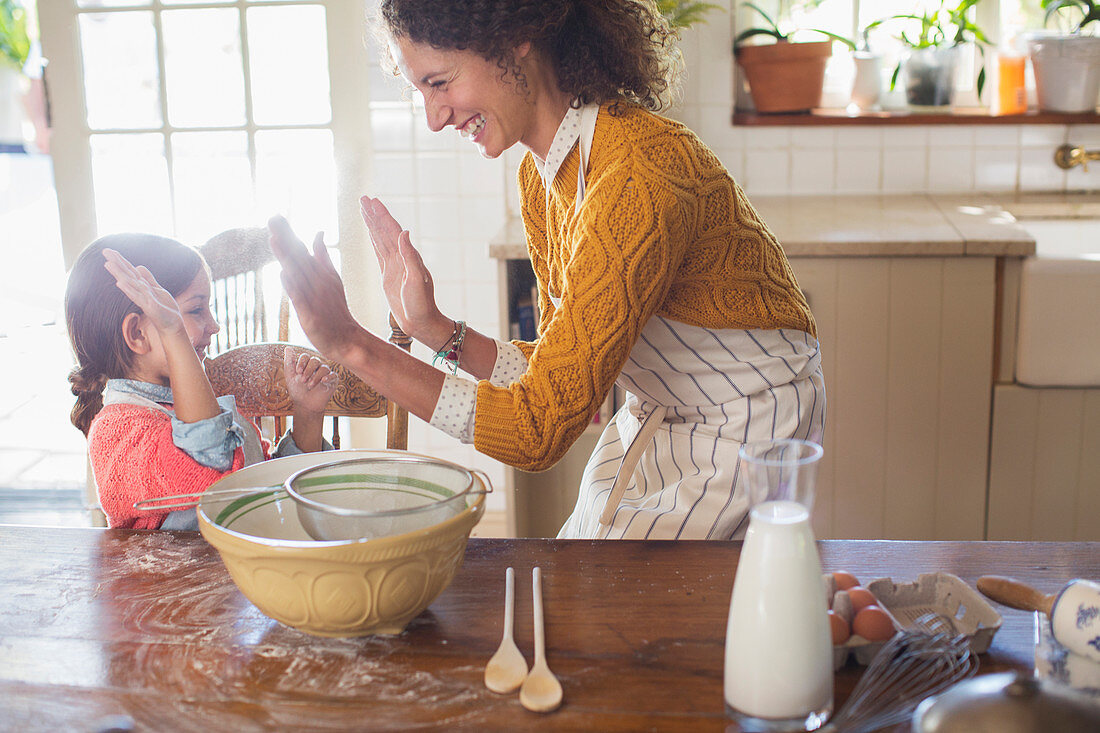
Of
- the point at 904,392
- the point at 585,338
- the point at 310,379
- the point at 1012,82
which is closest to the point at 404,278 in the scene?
the point at 310,379

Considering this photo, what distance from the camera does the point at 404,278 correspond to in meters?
1.38

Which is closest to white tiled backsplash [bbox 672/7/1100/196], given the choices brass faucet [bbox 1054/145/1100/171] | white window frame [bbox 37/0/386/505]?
brass faucet [bbox 1054/145/1100/171]

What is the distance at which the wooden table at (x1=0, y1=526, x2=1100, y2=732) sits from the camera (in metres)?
0.80

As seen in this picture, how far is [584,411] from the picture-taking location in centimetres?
111

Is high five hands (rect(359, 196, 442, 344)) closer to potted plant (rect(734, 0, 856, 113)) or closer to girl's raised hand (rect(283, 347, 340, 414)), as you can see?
girl's raised hand (rect(283, 347, 340, 414))

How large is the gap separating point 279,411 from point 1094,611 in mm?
1161

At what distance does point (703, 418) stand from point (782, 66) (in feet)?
5.27

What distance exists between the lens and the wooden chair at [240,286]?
70.0 inches

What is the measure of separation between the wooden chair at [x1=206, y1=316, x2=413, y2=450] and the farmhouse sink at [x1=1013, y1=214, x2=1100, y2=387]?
4.53 ft

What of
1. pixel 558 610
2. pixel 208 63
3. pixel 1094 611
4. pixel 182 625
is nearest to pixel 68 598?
pixel 182 625

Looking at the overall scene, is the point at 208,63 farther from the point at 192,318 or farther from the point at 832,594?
the point at 832,594

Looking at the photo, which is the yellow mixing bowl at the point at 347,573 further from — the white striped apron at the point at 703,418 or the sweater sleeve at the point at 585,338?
the white striped apron at the point at 703,418

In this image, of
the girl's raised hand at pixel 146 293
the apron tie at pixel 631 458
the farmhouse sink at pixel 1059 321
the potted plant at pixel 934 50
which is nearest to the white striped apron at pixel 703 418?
the apron tie at pixel 631 458

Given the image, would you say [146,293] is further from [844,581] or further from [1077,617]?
[1077,617]
